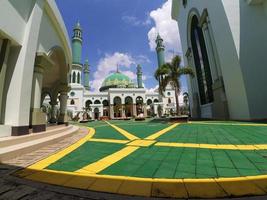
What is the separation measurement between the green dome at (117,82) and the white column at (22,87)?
53439 millimetres

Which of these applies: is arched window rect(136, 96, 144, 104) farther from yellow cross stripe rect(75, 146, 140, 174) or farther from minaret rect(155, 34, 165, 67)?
yellow cross stripe rect(75, 146, 140, 174)

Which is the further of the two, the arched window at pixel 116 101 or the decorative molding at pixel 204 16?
the arched window at pixel 116 101

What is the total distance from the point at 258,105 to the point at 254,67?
9.10 ft

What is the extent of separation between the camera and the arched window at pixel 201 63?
1734 cm

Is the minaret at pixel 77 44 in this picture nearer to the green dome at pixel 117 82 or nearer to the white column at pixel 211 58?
the green dome at pixel 117 82

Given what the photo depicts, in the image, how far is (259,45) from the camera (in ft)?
37.6

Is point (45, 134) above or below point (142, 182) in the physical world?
above

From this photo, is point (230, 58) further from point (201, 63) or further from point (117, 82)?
point (117, 82)

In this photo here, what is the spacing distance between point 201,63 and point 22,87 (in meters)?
18.9

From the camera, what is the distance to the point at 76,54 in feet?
166

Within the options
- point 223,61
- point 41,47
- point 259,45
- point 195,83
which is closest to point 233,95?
point 223,61

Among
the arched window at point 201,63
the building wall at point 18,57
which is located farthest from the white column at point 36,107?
the arched window at point 201,63

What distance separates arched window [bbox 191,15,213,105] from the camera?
56.9ft

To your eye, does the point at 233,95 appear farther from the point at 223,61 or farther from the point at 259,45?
the point at 259,45
